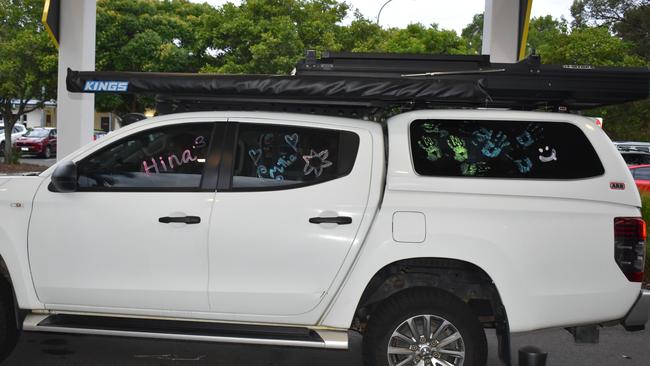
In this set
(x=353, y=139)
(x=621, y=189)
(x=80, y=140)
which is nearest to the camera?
(x=621, y=189)

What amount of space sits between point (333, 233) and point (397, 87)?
112cm

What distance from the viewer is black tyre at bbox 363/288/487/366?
4270 mm

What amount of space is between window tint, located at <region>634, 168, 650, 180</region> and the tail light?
13968 millimetres

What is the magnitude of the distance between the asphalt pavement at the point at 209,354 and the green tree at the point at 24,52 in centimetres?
1618

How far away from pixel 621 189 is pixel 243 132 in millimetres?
2596

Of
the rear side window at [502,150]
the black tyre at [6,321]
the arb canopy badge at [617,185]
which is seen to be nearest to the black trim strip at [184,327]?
the black tyre at [6,321]

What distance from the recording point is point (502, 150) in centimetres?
451

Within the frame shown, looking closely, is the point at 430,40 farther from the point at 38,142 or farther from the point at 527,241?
the point at 527,241

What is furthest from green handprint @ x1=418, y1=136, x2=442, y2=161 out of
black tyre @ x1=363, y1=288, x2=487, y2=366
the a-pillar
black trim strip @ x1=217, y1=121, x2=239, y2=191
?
the a-pillar

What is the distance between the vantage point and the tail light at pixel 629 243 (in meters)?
4.25

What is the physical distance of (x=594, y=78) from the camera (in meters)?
4.51

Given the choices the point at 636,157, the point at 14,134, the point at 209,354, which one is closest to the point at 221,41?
the point at 14,134

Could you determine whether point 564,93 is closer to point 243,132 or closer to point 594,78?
point 594,78

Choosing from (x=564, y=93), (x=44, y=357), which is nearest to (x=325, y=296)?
(x=564, y=93)
